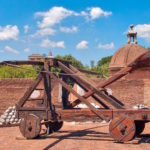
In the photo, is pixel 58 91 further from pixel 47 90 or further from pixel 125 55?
pixel 125 55

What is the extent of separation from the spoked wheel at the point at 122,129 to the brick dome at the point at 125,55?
20.8 meters

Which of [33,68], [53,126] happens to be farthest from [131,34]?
[53,126]

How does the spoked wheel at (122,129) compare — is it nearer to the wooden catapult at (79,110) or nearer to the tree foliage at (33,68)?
the wooden catapult at (79,110)

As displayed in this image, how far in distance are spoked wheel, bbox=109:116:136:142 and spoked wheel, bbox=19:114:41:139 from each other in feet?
7.12

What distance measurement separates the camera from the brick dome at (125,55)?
28484 millimetres

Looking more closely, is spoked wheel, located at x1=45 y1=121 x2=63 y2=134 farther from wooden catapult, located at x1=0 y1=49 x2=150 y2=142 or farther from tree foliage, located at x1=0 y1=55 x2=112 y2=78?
tree foliage, located at x1=0 y1=55 x2=112 y2=78

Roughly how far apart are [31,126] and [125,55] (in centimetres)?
2170

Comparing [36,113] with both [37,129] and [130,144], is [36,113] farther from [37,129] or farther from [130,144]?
[130,144]

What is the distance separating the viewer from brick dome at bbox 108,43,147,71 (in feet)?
93.5

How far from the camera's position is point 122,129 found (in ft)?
25.0

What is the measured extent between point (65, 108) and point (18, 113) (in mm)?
1412

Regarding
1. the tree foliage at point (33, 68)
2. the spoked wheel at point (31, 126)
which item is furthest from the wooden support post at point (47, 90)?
the tree foliage at point (33, 68)

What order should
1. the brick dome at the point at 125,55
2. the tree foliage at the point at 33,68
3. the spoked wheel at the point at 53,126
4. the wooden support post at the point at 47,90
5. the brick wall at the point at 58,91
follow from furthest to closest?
the tree foliage at the point at 33,68 < the brick dome at the point at 125,55 < the brick wall at the point at 58,91 < the spoked wheel at the point at 53,126 < the wooden support post at the point at 47,90

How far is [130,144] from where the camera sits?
755cm
